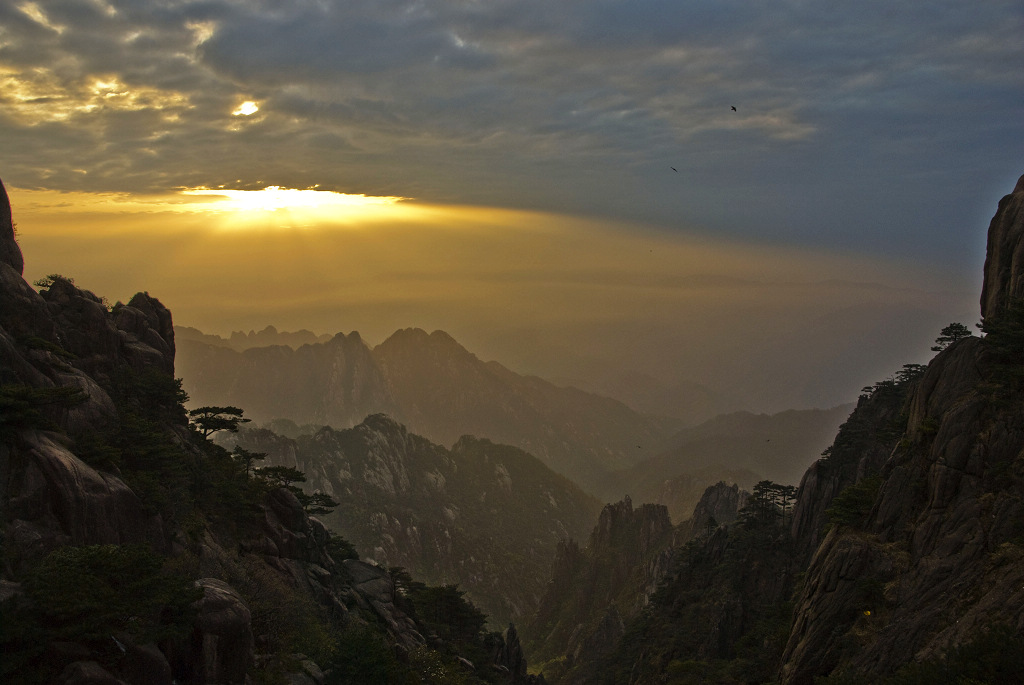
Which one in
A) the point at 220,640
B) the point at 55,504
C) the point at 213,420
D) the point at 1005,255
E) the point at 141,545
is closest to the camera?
the point at 220,640

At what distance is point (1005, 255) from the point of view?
2297 inches

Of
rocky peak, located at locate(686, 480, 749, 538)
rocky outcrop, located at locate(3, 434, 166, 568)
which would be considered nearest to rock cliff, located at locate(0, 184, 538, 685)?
rocky outcrop, located at locate(3, 434, 166, 568)

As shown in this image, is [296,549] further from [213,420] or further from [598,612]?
[598,612]

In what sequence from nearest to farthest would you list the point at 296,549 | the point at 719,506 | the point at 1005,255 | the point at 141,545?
1. the point at 141,545
2. the point at 1005,255
3. the point at 296,549
4. the point at 719,506

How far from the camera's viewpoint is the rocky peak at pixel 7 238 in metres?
51.4

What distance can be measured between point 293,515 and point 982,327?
6254cm

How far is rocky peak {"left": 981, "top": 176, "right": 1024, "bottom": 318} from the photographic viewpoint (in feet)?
181

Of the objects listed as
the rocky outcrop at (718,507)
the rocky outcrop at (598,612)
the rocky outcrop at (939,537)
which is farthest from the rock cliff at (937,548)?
the rocky outcrop at (718,507)

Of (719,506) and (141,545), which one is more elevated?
(141,545)

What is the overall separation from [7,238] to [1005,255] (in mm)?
74773

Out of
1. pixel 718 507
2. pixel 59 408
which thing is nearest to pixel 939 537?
pixel 59 408

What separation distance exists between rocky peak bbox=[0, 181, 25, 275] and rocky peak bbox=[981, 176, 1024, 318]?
2815 inches

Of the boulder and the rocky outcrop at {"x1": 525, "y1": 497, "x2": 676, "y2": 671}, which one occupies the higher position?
the boulder

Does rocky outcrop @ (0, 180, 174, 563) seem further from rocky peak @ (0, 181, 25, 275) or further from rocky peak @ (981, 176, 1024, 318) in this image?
rocky peak @ (981, 176, 1024, 318)
